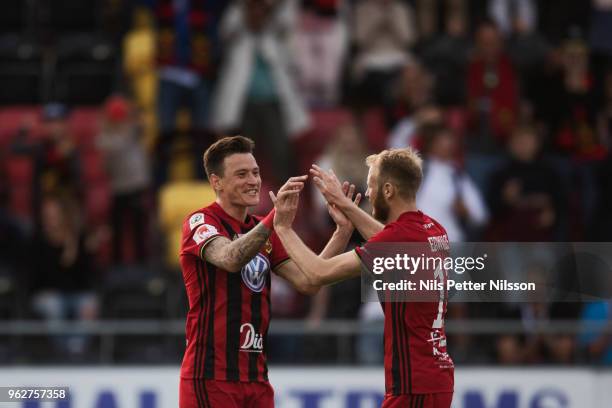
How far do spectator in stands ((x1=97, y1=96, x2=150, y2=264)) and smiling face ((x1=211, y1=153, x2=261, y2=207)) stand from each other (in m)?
5.81

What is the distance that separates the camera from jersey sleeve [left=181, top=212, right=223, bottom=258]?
341 inches

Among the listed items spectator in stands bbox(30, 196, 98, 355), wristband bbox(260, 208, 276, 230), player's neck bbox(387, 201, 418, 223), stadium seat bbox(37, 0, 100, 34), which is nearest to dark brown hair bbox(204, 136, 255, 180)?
wristband bbox(260, 208, 276, 230)

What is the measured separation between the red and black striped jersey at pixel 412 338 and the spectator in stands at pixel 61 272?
573 centimetres

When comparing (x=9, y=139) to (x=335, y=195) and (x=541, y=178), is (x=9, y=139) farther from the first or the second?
(x=335, y=195)

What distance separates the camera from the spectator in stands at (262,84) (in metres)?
15.0

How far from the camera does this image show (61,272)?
45.3 feet

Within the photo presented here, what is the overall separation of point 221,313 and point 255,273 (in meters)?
0.33

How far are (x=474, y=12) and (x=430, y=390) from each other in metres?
9.08

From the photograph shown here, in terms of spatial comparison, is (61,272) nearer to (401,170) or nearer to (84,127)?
(84,127)

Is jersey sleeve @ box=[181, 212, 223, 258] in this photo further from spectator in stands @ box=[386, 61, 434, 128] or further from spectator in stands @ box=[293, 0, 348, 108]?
spectator in stands @ box=[293, 0, 348, 108]

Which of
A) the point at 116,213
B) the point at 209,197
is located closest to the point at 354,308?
the point at 209,197

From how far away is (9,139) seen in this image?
15.4 m

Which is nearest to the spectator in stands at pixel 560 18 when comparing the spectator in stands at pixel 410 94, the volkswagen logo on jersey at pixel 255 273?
the spectator in stands at pixel 410 94

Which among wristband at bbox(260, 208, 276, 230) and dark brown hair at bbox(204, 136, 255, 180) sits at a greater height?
dark brown hair at bbox(204, 136, 255, 180)
